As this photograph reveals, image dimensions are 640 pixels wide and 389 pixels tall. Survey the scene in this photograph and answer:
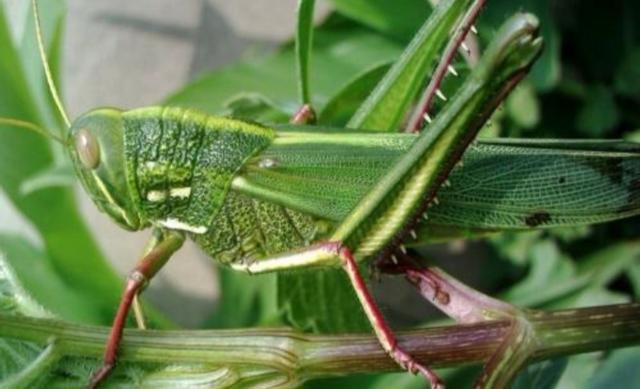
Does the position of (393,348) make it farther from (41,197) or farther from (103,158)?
(41,197)

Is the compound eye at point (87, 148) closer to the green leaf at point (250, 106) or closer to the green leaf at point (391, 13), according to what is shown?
the green leaf at point (250, 106)

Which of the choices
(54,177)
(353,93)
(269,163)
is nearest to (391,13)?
(353,93)

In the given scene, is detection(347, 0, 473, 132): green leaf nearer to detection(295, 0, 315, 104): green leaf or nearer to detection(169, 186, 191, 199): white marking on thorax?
detection(295, 0, 315, 104): green leaf

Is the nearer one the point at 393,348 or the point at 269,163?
the point at 393,348

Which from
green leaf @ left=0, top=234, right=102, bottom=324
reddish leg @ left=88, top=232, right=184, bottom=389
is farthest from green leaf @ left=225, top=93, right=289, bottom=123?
green leaf @ left=0, top=234, right=102, bottom=324

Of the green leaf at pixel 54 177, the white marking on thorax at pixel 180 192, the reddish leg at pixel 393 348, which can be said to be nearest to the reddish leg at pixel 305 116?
the white marking on thorax at pixel 180 192

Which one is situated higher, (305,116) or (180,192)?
(305,116)

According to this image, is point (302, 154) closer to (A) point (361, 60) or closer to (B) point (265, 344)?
(B) point (265, 344)
